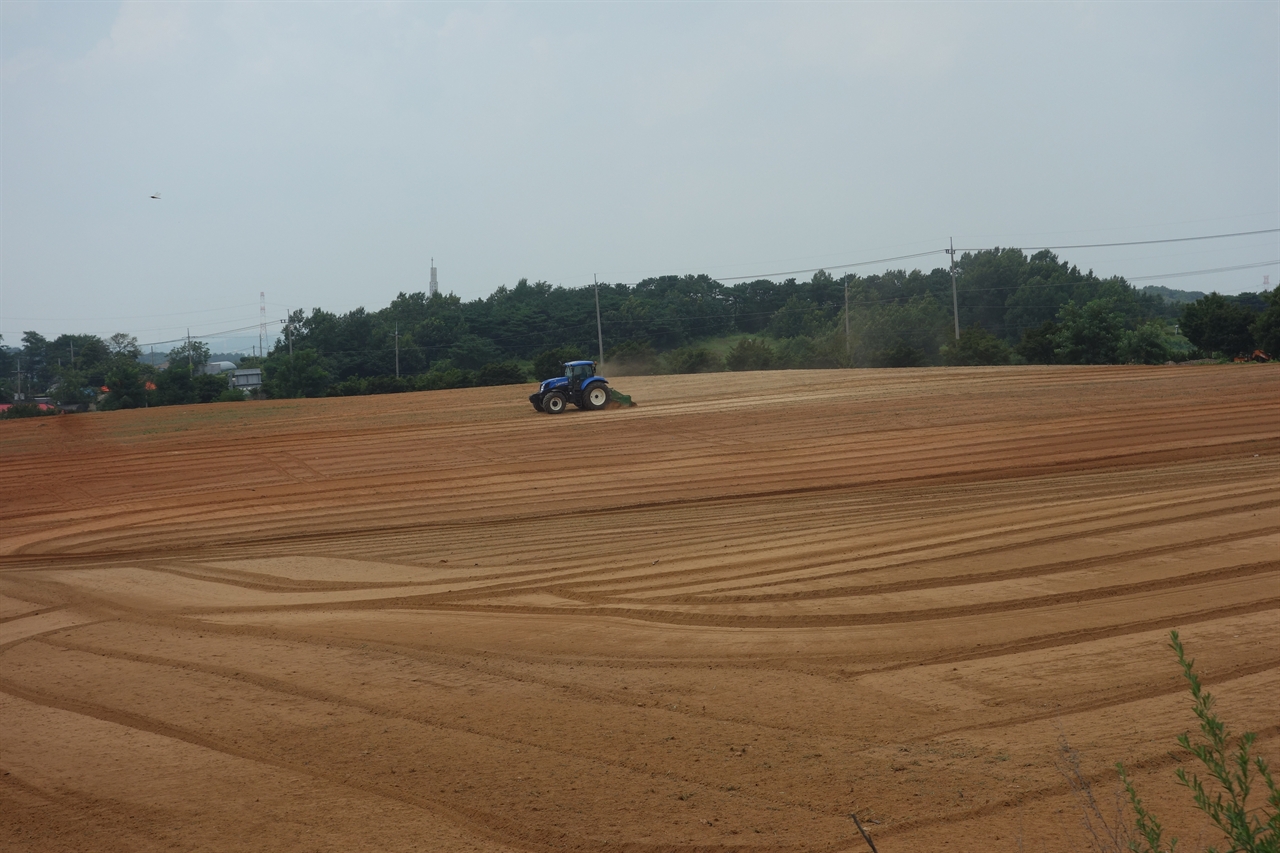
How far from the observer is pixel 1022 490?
13750 mm

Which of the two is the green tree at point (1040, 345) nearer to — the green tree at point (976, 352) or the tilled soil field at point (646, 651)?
the green tree at point (976, 352)

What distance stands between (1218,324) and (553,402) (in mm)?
31681

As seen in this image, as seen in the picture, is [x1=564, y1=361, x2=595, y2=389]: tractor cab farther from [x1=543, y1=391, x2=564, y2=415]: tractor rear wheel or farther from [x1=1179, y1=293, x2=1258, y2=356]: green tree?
[x1=1179, y1=293, x2=1258, y2=356]: green tree

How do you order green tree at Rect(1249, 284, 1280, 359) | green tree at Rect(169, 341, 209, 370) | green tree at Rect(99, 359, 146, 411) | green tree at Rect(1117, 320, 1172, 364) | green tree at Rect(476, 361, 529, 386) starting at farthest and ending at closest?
green tree at Rect(169, 341, 209, 370) → green tree at Rect(99, 359, 146, 411) → green tree at Rect(476, 361, 529, 386) → green tree at Rect(1117, 320, 1172, 364) → green tree at Rect(1249, 284, 1280, 359)

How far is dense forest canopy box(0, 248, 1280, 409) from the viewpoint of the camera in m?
45.3

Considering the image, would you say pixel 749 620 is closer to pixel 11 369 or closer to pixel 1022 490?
pixel 1022 490

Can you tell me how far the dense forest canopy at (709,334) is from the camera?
1784 inches

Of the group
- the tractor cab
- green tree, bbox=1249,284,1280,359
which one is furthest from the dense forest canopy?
the tractor cab

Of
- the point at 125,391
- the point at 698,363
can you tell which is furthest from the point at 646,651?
the point at 125,391

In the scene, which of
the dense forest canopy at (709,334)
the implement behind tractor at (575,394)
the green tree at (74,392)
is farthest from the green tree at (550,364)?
the green tree at (74,392)

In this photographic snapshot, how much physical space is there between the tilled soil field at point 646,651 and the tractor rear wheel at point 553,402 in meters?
9.31

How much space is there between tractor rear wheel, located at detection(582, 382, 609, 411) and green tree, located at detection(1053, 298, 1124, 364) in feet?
90.9

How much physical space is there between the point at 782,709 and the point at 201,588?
23.5 ft

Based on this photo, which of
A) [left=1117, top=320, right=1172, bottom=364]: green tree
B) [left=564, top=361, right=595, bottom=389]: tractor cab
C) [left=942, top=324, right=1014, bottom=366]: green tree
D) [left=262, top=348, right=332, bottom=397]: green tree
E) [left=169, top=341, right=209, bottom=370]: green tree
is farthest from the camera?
[left=169, top=341, right=209, bottom=370]: green tree
